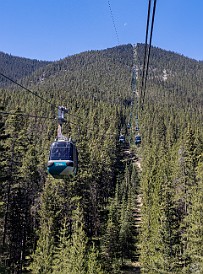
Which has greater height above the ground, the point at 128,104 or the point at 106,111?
the point at 128,104

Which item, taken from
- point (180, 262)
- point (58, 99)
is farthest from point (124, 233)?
point (58, 99)

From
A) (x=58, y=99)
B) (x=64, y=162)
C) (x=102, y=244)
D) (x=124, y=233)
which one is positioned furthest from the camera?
(x=58, y=99)

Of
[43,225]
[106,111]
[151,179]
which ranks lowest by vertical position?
[43,225]

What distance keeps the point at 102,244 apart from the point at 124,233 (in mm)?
9979

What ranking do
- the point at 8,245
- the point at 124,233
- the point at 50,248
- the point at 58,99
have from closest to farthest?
the point at 50,248 < the point at 8,245 < the point at 124,233 < the point at 58,99

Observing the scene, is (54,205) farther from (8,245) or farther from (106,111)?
(106,111)

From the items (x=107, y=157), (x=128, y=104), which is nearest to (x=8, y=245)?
(x=107, y=157)

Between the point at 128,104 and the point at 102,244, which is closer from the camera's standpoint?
the point at 102,244

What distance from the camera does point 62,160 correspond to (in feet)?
54.2

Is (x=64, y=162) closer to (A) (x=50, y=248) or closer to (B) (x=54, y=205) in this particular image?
(A) (x=50, y=248)

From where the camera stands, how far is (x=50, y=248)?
35.5 metres

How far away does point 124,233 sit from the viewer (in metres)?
56.2

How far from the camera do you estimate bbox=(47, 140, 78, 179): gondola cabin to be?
645 inches

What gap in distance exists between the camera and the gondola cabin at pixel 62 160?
16.4 meters
